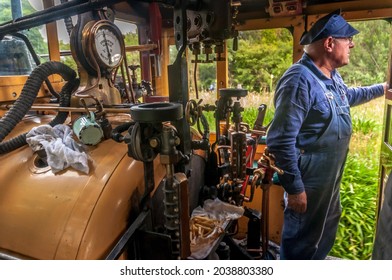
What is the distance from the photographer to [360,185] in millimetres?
2814

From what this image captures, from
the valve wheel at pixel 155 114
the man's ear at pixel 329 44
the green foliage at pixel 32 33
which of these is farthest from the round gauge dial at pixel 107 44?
the man's ear at pixel 329 44

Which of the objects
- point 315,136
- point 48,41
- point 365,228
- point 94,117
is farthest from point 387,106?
point 48,41

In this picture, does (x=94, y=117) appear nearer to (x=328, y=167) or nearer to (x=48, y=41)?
(x=48, y=41)

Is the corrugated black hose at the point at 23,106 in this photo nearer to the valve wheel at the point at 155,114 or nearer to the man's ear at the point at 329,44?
the valve wheel at the point at 155,114

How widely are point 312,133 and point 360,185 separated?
1413 millimetres

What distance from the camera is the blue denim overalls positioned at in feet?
Result: 5.89

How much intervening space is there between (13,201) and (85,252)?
43cm

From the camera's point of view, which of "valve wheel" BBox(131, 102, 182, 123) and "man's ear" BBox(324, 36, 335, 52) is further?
"man's ear" BBox(324, 36, 335, 52)

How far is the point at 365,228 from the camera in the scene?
257 centimetres

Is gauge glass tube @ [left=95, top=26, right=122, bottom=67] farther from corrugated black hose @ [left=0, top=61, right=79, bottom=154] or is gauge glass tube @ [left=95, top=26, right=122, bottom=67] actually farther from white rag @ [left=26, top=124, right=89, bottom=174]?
white rag @ [left=26, top=124, right=89, bottom=174]

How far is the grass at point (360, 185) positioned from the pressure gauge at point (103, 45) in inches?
57.0

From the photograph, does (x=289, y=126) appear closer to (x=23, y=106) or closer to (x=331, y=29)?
(x=331, y=29)

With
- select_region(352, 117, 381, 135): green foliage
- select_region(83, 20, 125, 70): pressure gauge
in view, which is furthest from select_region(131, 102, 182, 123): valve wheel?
select_region(352, 117, 381, 135): green foliage

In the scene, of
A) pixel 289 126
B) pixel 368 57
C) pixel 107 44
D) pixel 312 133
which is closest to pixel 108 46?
pixel 107 44
